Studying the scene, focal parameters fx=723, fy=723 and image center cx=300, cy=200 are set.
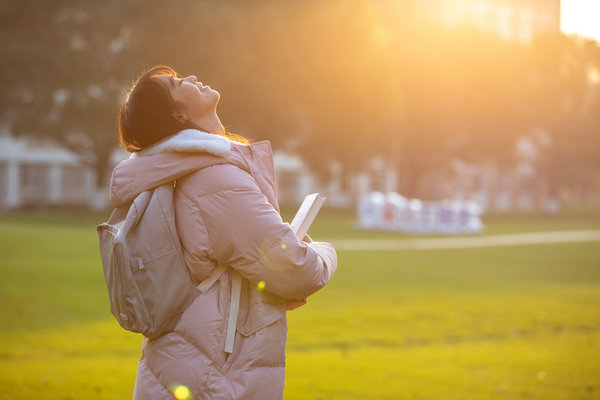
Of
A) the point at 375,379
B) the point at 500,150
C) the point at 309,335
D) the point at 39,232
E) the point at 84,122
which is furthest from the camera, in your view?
the point at 500,150

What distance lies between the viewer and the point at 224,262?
2.45m

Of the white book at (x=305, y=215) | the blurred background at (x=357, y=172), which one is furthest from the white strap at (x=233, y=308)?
the blurred background at (x=357, y=172)

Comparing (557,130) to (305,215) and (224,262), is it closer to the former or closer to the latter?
(305,215)

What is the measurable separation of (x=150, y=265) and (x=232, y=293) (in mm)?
300

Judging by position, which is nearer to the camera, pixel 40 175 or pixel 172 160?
pixel 172 160

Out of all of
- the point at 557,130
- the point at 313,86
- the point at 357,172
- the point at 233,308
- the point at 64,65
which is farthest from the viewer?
the point at 557,130

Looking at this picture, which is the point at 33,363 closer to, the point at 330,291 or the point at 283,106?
the point at 330,291

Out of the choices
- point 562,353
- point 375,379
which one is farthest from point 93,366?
point 562,353

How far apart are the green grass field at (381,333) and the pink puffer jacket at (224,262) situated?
12.3 feet

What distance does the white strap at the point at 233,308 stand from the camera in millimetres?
2436

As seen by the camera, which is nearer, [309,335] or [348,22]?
[309,335]

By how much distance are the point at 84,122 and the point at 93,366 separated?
97.6 feet

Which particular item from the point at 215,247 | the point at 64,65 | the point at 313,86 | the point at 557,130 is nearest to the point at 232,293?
the point at 215,247

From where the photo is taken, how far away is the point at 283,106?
3588 cm
